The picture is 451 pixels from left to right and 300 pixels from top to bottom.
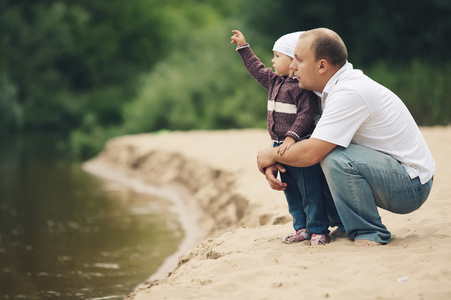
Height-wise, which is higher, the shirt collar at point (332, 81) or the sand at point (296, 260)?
the shirt collar at point (332, 81)

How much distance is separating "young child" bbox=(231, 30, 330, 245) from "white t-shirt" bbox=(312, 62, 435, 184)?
18 cm

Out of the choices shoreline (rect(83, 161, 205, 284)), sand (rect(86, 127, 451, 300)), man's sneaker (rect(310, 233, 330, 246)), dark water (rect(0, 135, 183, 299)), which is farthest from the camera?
shoreline (rect(83, 161, 205, 284))

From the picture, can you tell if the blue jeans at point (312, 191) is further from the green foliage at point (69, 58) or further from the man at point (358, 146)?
the green foliage at point (69, 58)

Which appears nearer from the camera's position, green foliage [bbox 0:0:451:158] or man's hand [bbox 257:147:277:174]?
man's hand [bbox 257:147:277:174]

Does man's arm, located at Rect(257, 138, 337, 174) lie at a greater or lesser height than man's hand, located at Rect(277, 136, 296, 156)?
lesser

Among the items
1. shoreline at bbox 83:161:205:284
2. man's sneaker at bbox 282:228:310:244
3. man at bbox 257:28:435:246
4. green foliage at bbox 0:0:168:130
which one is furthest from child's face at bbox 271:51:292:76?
green foliage at bbox 0:0:168:130

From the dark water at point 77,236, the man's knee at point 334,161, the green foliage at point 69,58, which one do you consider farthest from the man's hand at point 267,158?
the green foliage at point 69,58

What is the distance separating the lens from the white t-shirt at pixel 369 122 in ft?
12.3

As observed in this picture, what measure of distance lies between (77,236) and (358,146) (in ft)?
13.7

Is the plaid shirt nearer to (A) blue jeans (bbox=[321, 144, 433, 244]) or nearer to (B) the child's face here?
(B) the child's face

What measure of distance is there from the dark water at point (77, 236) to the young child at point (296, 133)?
5.33 ft

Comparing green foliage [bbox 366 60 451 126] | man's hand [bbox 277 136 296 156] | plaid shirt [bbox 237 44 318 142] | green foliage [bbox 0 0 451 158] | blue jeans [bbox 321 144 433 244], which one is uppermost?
green foliage [bbox 0 0 451 158]

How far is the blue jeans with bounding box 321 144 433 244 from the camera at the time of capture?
377cm

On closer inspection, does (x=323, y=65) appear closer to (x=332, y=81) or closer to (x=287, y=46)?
(x=332, y=81)
